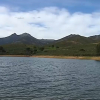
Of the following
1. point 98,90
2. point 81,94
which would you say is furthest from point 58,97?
point 98,90

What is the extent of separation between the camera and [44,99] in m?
33.5

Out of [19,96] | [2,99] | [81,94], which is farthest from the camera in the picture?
[81,94]

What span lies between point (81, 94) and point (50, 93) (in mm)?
5416

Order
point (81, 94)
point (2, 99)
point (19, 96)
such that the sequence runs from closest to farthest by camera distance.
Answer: point (2, 99)
point (19, 96)
point (81, 94)

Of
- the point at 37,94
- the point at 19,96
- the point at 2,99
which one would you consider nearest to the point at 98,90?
the point at 37,94

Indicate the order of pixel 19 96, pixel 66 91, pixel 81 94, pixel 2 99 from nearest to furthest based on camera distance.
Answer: pixel 2 99, pixel 19 96, pixel 81 94, pixel 66 91

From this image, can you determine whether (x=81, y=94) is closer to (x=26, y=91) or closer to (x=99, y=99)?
(x=99, y=99)

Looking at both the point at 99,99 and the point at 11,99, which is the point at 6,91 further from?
the point at 99,99

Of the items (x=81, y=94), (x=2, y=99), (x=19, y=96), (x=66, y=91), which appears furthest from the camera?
(x=66, y=91)

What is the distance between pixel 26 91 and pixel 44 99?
708 cm

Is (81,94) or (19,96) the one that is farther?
(81,94)

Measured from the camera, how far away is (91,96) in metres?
36.5

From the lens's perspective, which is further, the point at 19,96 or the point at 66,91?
the point at 66,91

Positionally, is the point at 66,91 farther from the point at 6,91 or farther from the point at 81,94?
the point at 6,91
